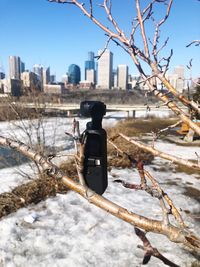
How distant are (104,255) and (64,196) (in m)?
2.48

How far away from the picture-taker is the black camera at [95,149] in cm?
138

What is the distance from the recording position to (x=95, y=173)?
1.38 meters

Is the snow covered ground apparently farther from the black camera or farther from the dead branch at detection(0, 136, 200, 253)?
the dead branch at detection(0, 136, 200, 253)

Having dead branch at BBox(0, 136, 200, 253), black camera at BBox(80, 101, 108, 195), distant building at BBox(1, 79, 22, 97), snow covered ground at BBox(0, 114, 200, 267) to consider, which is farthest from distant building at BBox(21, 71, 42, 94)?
dead branch at BBox(0, 136, 200, 253)

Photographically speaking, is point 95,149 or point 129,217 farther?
point 95,149

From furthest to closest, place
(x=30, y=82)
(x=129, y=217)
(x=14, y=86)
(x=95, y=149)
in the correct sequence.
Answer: (x=14, y=86) < (x=30, y=82) < (x=95, y=149) < (x=129, y=217)

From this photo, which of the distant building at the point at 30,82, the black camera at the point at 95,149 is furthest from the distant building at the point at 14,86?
the black camera at the point at 95,149

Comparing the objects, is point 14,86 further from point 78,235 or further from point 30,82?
point 78,235

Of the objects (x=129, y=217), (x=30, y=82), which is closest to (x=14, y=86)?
(x=30, y=82)

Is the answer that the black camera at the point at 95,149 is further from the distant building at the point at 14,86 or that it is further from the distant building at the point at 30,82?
the distant building at the point at 30,82

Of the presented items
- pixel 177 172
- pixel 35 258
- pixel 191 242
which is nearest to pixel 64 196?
pixel 35 258

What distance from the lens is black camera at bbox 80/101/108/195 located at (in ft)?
4.52

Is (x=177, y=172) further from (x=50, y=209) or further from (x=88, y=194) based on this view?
(x=88, y=194)

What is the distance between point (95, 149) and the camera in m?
1.40
